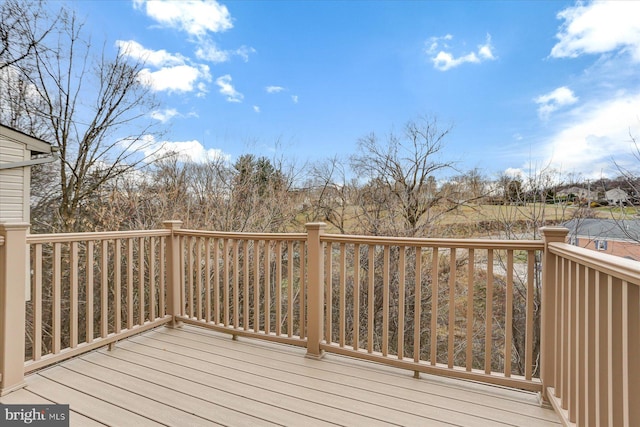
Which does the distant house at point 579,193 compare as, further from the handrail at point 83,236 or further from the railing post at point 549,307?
the handrail at point 83,236

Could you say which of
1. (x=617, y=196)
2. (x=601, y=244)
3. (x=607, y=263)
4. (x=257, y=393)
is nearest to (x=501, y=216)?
(x=601, y=244)

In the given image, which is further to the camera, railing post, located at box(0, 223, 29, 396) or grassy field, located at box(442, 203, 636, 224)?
grassy field, located at box(442, 203, 636, 224)

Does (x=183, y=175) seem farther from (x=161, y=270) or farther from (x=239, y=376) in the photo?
(x=239, y=376)

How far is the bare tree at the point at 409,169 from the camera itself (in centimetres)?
650

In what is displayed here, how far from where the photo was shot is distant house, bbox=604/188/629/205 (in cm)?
462

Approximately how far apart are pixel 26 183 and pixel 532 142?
8622 millimetres

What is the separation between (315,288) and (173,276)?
5.29 ft

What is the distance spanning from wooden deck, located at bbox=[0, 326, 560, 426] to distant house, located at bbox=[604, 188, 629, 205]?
4.20m

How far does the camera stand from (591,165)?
5.08m

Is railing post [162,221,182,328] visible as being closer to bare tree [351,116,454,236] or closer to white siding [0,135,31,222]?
white siding [0,135,31,222]

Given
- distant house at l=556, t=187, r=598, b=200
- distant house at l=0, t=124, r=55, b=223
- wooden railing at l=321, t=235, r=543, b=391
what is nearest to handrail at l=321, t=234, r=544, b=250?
wooden railing at l=321, t=235, r=543, b=391

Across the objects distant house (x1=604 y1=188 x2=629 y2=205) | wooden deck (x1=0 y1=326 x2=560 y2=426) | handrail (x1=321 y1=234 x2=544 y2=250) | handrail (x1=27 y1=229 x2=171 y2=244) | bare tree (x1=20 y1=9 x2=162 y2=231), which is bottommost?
wooden deck (x1=0 y1=326 x2=560 y2=426)

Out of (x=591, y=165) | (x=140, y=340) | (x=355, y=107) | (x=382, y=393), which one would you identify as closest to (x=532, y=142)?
(x=591, y=165)

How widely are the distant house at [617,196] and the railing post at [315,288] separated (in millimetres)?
4843
